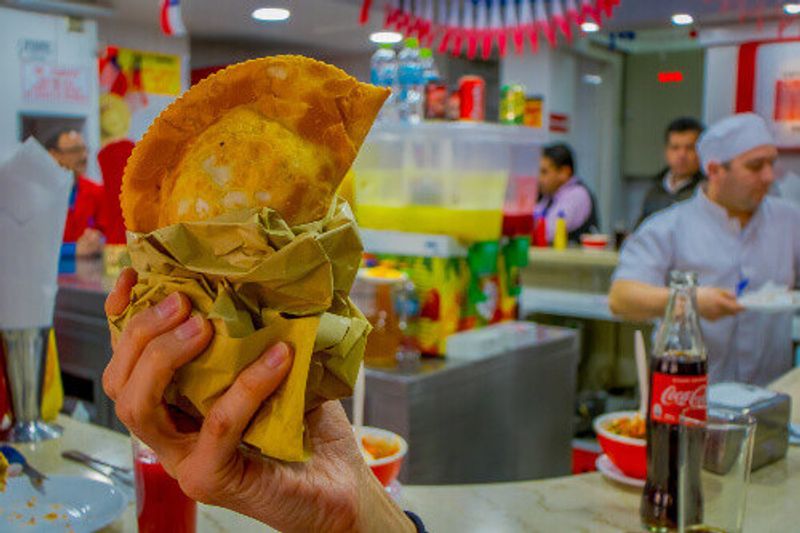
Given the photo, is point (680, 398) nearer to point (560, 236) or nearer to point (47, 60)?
point (560, 236)

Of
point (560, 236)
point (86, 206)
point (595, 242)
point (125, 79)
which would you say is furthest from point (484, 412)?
point (125, 79)

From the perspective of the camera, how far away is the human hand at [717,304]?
98.6 inches

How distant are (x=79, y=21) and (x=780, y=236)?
17.3 ft

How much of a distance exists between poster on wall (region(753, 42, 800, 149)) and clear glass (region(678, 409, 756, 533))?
5.44m

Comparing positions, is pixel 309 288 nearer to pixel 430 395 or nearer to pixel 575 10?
pixel 575 10

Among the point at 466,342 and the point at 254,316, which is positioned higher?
the point at 254,316

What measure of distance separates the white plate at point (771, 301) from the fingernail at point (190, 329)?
222cm

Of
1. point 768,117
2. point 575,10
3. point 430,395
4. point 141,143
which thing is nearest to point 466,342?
point 430,395

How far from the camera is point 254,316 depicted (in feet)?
2.20

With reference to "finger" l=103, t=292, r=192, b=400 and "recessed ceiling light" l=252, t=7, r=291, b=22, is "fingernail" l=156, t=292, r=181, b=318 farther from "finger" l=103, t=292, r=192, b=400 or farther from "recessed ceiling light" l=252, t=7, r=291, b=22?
"recessed ceiling light" l=252, t=7, r=291, b=22

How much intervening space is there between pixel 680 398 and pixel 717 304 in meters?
1.33

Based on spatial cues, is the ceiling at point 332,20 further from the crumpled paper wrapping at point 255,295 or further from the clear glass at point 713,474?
the crumpled paper wrapping at point 255,295

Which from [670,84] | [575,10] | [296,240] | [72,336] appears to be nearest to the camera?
[296,240]

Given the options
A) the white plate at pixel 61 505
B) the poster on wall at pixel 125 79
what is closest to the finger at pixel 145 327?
the white plate at pixel 61 505
